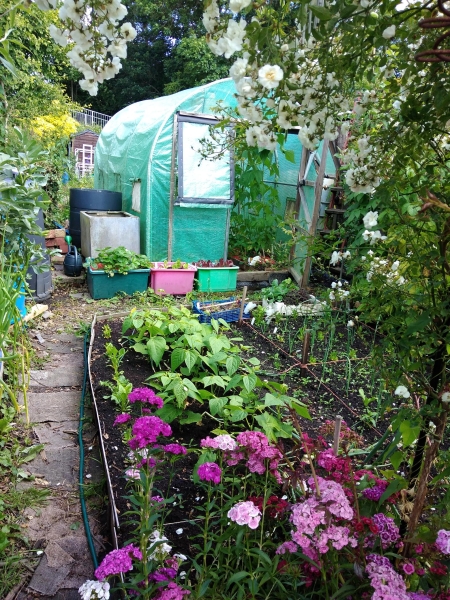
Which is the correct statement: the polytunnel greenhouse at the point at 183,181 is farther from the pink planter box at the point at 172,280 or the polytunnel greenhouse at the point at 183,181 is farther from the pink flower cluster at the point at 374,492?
the pink flower cluster at the point at 374,492

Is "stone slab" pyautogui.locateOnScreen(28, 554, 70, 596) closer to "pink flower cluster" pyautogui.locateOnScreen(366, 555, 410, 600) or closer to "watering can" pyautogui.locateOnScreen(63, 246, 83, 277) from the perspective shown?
"pink flower cluster" pyautogui.locateOnScreen(366, 555, 410, 600)

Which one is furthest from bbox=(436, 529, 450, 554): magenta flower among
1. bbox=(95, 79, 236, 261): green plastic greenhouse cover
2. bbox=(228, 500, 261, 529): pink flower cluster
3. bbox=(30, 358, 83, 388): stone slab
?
bbox=(95, 79, 236, 261): green plastic greenhouse cover

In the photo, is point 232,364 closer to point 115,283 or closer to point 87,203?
point 115,283

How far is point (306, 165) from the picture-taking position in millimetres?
6293

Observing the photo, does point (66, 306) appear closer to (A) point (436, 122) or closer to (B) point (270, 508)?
(B) point (270, 508)

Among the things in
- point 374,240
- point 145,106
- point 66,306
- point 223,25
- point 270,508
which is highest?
point 145,106

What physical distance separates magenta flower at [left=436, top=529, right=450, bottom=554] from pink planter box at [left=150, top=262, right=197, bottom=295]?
4435 millimetres

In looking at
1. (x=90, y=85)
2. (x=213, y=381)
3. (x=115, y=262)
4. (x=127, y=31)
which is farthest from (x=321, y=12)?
(x=115, y=262)

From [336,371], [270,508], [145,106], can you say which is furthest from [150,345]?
[145,106]

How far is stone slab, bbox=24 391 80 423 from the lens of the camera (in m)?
2.74

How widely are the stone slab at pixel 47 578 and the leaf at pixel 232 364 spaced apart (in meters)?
1.19

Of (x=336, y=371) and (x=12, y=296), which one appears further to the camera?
(x=336, y=371)

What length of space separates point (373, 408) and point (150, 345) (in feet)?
4.60

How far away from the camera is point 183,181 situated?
5.66 metres
